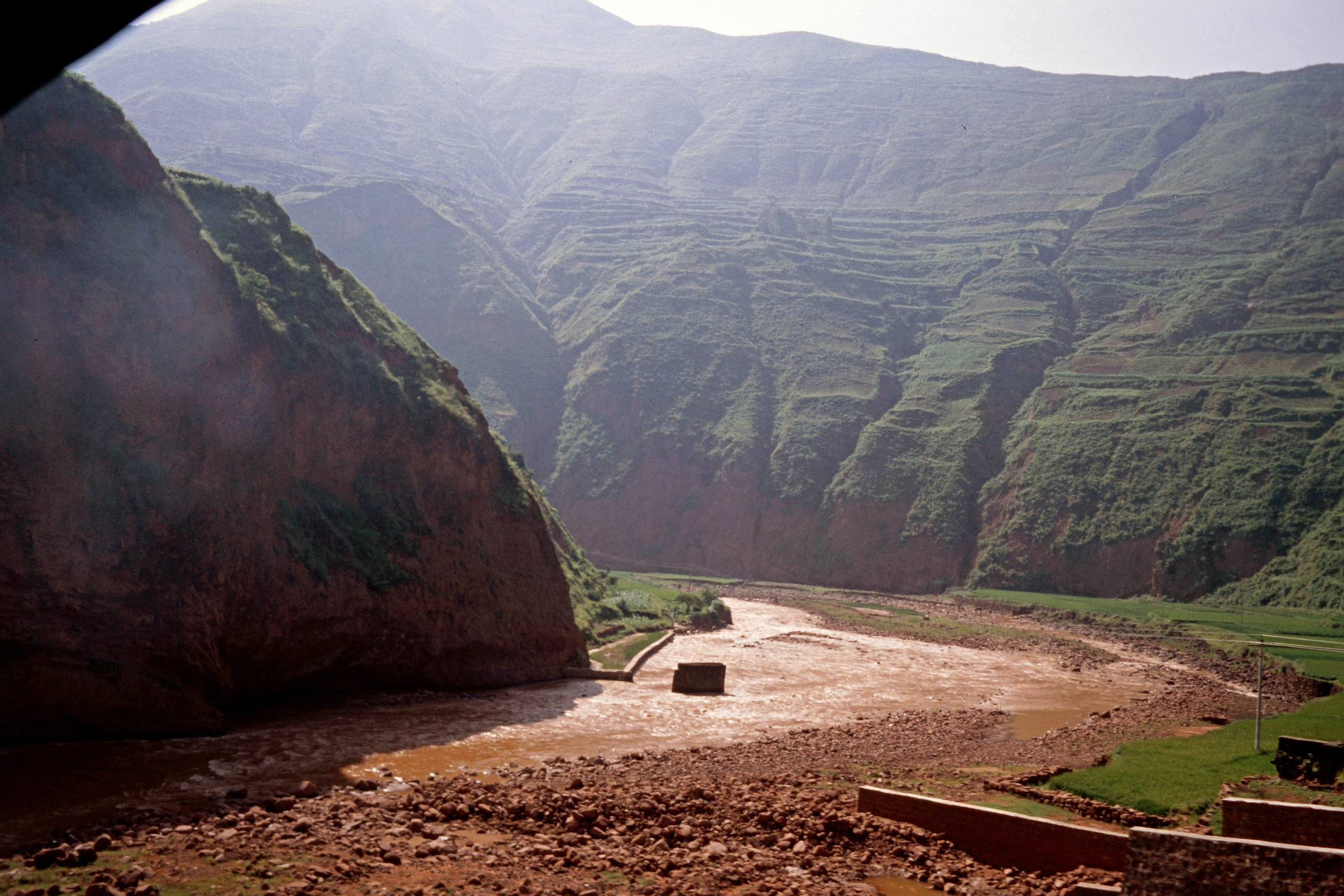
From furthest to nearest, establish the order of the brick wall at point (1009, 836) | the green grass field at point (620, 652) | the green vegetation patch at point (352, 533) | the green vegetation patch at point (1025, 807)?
1. the green grass field at point (620, 652)
2. the green vegetation patch at point (352, 533)
3. the green vegetation patch at point (1025, 807)
4. the brick wall at point (1009, 836)

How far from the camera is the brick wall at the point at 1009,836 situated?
12219mm

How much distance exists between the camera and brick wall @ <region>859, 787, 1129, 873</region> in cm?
1222

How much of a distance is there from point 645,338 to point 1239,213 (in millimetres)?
60052

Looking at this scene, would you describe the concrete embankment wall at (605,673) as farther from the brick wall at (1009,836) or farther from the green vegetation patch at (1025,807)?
the brick wall at (1009,836)

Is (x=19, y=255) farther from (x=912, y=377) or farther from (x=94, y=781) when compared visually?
(x=912, y=377)

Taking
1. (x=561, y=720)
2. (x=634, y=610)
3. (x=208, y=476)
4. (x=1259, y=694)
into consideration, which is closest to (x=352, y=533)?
(x=208, y=476)

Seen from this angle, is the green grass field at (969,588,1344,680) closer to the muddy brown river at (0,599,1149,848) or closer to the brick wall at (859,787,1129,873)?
the muddy brown river at (0,599,1149,848)

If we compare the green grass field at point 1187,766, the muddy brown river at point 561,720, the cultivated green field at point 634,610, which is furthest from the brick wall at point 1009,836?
the cultivated green field at point 634,610

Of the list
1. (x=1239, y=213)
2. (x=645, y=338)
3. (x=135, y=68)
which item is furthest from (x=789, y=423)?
(x=135, y=68)

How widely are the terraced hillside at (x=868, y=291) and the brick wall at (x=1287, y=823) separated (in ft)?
139

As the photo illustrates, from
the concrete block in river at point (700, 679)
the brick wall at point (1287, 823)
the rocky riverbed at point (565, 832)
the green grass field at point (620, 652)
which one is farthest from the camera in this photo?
the green grass field at point (620, 652)

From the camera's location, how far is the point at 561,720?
78.2 feet

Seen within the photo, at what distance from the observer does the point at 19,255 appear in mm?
18609

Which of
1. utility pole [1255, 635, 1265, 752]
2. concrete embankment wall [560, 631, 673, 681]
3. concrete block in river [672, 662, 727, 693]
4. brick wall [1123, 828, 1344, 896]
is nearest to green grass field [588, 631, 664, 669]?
concrete embankment wall [560, 631, 673, 681]
